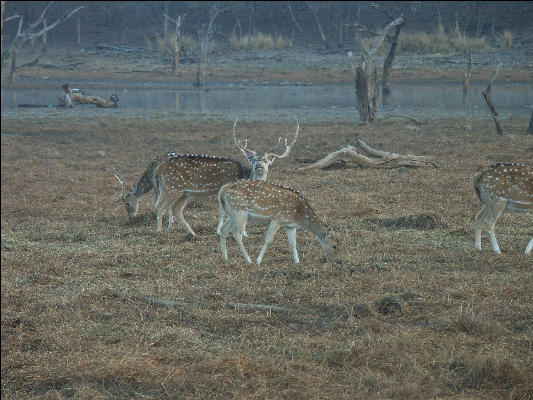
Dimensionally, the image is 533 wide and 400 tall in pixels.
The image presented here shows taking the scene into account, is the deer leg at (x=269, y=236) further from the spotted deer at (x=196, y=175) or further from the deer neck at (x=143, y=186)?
the deer neck at (x=143, y=186)

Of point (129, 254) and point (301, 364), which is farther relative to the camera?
point (129, 254)

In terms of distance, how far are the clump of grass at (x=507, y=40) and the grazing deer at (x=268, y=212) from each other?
31.9 meters

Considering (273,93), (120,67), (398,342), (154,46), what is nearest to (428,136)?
(398,342)

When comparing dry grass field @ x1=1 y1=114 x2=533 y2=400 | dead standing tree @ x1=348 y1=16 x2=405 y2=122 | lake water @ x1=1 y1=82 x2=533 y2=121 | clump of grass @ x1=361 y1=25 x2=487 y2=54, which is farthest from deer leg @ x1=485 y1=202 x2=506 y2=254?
clump of grass @ x1=361 y1=25 x2=487 y2=54

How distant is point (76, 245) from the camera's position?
30.9 feet

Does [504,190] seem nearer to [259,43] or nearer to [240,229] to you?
[240,229]

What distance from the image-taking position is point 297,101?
3384 centimetres

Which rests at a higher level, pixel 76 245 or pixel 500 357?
pixel 500 357

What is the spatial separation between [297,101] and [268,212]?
84.7ft

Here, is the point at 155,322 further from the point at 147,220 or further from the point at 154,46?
the point at 154,46

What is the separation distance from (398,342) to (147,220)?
18.8ft

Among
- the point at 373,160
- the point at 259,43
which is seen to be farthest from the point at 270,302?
the point at 259,43

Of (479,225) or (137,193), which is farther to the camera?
(137,193)

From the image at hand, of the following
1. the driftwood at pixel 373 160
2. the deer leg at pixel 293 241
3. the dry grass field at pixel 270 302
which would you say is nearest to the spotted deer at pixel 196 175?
the dry grass field at pixel 270 302
